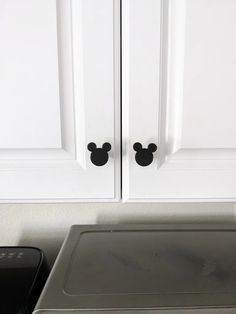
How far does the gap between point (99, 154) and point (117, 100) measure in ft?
0.31

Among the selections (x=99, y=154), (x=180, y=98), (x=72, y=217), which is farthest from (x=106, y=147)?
(x=72, y=217)

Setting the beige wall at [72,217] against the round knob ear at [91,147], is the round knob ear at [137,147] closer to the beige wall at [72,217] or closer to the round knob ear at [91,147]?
the round knob ear at [91,147]

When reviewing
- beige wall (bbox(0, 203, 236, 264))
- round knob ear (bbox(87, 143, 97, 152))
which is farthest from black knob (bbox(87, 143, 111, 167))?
beige wall (bbox(0, 203, 236, 264))

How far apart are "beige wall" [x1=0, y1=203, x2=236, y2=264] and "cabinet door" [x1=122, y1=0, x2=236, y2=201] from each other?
289mm

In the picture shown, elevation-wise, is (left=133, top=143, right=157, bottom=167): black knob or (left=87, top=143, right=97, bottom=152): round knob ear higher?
(left=87, top=143, right=97, bottom=152): round knob ear

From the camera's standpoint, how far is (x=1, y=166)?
1.96 feet

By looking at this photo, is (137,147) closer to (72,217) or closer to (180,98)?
(180,98)

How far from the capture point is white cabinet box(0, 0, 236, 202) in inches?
21.6

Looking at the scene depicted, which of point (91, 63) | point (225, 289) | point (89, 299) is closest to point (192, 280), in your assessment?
point (225, 289)

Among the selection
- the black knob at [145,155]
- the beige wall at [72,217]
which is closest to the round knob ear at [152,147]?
the black knob at [145,155]

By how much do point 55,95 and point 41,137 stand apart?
73 mm

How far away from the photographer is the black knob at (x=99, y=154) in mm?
572

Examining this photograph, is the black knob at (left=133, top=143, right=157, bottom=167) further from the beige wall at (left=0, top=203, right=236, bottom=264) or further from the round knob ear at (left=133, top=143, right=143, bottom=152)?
the beige wall at (left=0, top=203, right=236, bottom=264)

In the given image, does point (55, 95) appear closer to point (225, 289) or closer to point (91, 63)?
point (91, 63)
